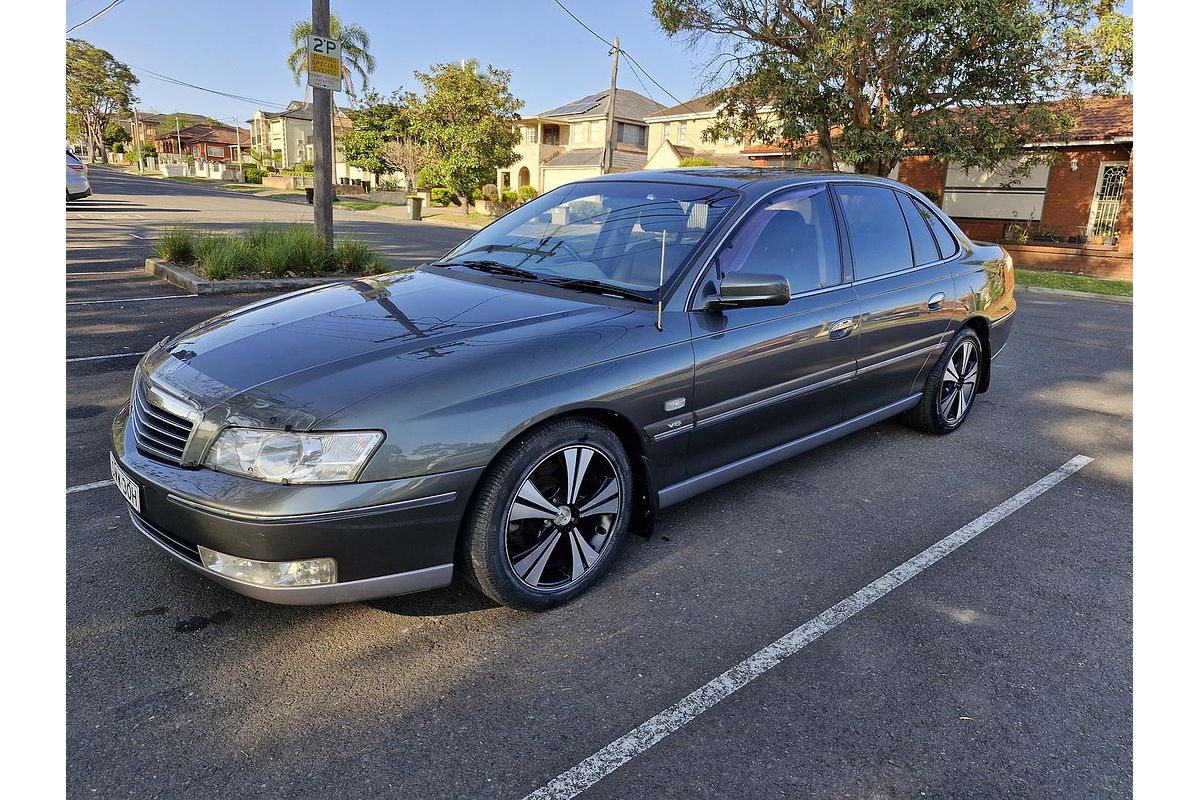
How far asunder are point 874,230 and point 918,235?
56 cm

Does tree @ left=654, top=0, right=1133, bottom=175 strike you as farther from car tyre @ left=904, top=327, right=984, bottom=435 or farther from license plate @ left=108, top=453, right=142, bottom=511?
license plate @ left=108, top=453, right=142, bottom=511

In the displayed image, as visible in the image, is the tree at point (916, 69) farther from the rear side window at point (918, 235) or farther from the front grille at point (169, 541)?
the front grille at point (169, 541)

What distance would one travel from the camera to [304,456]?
98.2 inches

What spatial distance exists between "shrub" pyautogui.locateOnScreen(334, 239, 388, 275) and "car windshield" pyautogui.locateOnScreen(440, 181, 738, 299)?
22.1 feet

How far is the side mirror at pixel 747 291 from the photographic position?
3.37m

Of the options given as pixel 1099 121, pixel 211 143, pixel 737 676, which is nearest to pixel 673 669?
pixel 737 676

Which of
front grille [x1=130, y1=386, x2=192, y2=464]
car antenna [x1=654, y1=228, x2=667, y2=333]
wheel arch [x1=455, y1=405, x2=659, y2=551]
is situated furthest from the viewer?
car antenna [x1=654, y1=228, x2=667, y2=333]

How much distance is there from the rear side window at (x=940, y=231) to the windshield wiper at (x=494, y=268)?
2.79m

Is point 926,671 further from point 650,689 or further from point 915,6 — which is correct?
point 915,6

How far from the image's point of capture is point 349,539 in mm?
2514

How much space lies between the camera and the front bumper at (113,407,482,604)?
8.05 ft

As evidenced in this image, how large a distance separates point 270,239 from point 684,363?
336 inches

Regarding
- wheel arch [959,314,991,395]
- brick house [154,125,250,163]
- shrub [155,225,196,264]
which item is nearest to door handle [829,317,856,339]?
wheel arch [959,314,991,395]

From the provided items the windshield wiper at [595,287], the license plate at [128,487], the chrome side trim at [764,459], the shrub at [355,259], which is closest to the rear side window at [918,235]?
the chrome side trim at [764,459]
